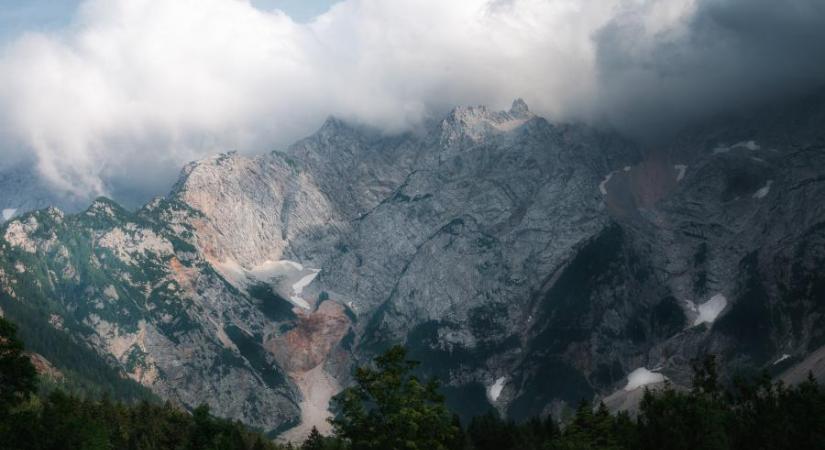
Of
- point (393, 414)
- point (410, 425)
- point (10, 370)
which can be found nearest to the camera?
point (410, 425)

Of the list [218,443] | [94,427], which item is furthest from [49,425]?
[218,443]

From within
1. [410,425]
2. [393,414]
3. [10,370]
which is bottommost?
[410,425]

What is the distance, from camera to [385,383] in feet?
206

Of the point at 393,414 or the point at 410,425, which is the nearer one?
the point at 410,425

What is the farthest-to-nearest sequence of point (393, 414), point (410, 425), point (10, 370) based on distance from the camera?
1. point (10, 370)
2. point (393, 414)
3. point (410, 425)

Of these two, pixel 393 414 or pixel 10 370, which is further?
pixel 10 370

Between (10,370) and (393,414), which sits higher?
(10,370)

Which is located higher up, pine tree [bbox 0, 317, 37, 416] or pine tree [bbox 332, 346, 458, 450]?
pine tree [bbox 0, 317, 37, 416]

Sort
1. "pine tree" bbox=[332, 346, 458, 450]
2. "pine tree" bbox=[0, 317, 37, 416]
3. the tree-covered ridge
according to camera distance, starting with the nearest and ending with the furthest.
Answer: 1. "pine tree" bbox=[332, 346, 458, 450]
2. the tree-covered ridge
3. "pine tree" bbox=[0, 317, 37, 416]

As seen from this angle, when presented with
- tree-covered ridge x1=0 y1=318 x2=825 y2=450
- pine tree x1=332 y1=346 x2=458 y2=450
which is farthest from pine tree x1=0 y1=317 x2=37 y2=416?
pine tree x1=332 y1=346 x2=458 y2=450

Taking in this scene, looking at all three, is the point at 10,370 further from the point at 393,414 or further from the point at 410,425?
the point at 410,425

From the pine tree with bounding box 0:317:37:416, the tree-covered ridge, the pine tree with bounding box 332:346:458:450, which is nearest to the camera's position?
the pine tree with bounding box 332:346:458:450

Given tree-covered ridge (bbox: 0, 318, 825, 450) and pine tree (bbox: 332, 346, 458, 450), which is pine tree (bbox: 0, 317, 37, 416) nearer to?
tree-covered ridge (bbox: 0, 318, 825, 450)

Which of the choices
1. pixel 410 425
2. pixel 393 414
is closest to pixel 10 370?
pixel 393 414
